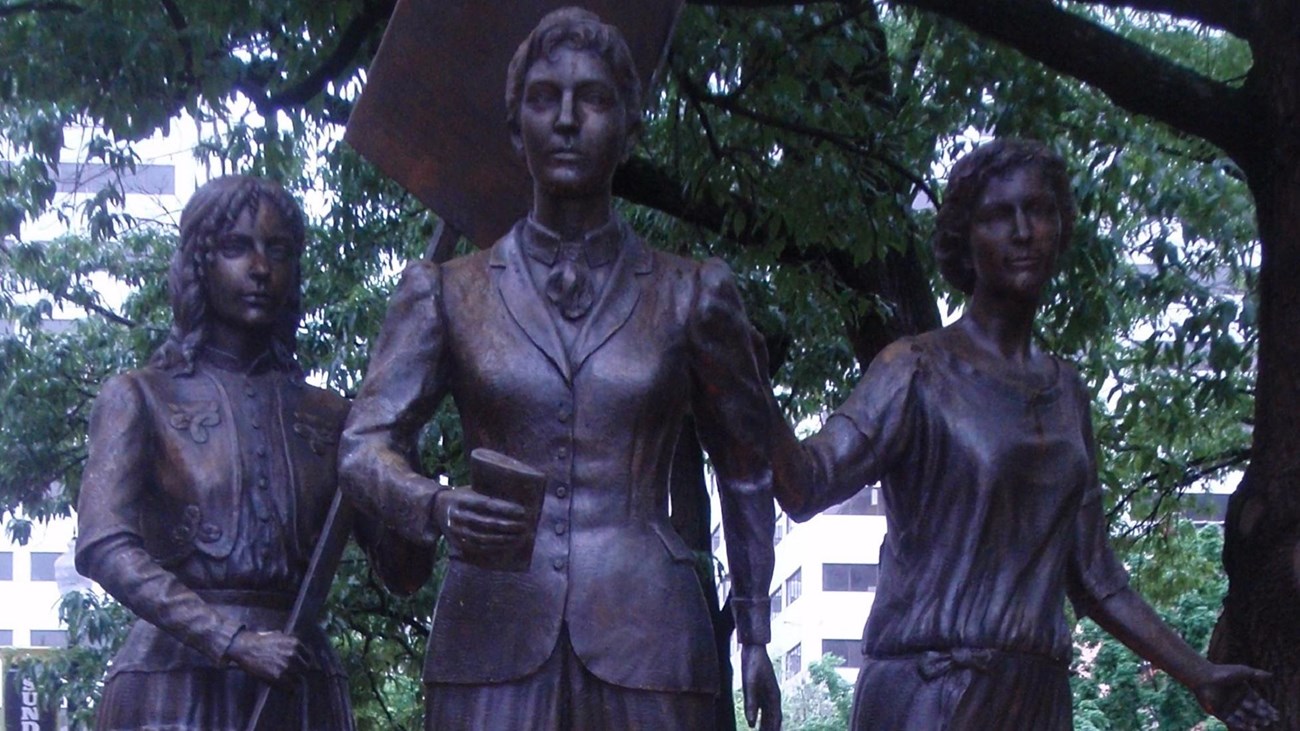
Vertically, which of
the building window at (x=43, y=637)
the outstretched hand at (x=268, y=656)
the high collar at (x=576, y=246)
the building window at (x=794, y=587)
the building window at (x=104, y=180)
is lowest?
the outstretched hand at (x=268, y=656)

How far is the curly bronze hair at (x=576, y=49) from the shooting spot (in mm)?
4609

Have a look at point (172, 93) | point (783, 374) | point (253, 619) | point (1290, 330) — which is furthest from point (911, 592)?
point (783, 374)

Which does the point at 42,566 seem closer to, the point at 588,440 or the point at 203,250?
the point at 203,250

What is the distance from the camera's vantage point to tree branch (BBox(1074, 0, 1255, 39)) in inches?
310

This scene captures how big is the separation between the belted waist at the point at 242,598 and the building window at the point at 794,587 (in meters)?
36.8

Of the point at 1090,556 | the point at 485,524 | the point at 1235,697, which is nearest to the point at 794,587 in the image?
the point at 1090,556

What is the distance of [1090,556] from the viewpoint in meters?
5.48

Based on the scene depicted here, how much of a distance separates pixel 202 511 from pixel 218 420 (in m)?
0.24

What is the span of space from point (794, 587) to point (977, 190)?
123 feet

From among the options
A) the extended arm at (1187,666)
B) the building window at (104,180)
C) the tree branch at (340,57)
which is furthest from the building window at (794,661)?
the extended arm at (1187,666)

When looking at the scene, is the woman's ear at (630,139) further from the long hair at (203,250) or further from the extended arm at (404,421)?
the long hair at (203,250)

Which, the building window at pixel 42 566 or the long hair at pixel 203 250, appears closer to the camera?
the long hair at pixel 203 250

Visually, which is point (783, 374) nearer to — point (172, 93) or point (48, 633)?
point (172, 93)

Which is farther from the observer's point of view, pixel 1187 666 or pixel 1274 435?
pixel 1274 435
